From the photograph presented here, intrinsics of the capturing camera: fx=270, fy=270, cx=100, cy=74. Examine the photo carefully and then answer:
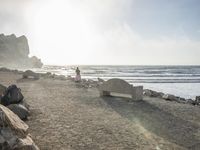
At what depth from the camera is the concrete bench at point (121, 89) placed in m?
17.6

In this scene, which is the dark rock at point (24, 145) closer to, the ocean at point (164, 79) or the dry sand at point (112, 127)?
the dry sand at point (112, 127)

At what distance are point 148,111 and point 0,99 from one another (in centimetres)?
742

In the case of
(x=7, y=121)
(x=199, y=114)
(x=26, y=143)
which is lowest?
(x=199, y=114)

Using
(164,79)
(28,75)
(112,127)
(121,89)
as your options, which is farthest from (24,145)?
(164,79)

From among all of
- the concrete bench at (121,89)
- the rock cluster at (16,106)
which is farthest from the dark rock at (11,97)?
the concrete bench at (121,89)

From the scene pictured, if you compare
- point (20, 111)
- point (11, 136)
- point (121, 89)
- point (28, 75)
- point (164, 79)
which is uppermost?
point (11, 136)

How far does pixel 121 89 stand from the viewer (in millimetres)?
18266

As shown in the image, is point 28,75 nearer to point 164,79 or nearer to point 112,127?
point 112,127

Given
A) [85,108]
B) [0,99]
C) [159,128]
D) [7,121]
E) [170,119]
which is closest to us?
[7,121]

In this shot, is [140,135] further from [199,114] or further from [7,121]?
[199,114]

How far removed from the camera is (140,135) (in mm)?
9344

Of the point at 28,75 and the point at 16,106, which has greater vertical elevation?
the point at 16,106

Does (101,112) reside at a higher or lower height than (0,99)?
lower

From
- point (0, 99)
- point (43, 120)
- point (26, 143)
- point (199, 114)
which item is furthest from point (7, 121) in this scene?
point (199, 114)
